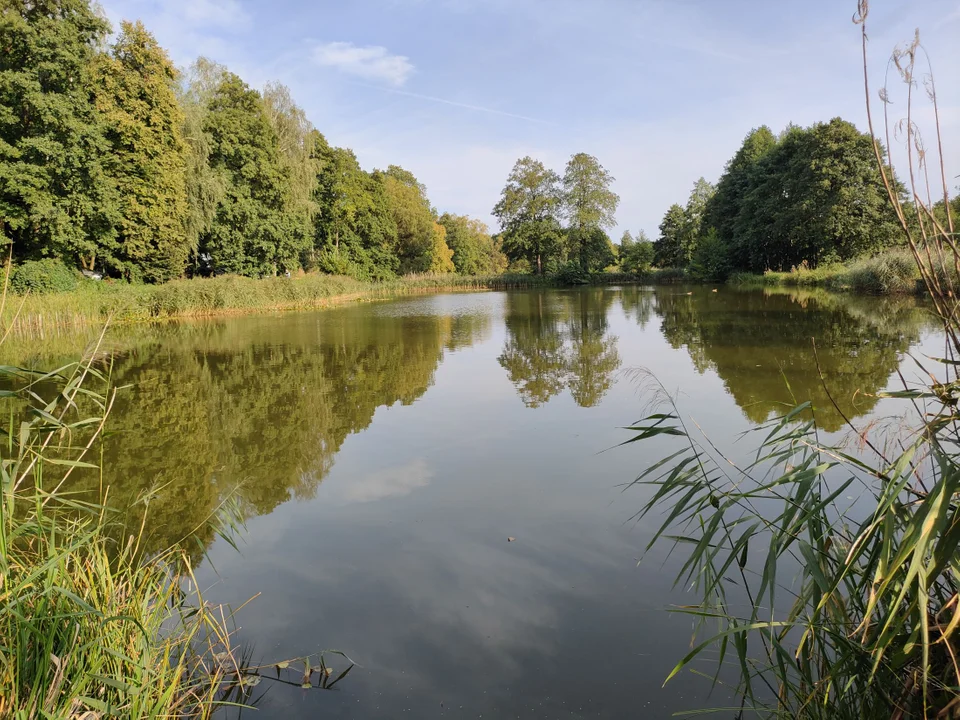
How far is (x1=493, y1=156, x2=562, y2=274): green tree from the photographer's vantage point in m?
51.9

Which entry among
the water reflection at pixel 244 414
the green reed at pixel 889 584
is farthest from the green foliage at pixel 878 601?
the water reflection at pixel 244 414

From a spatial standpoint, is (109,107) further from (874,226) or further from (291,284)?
(874,226)

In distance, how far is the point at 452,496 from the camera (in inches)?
205

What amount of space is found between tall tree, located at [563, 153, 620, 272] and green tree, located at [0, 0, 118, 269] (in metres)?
36.3

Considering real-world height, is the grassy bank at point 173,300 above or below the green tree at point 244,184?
below

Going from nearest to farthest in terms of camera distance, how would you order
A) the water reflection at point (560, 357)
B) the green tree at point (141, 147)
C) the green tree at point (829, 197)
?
the water reflection at point (560, 357)
the green tree at point (141, 147)
the green tree at point (829, 197)

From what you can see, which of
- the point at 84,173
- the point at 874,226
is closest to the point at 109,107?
the point at 84,173

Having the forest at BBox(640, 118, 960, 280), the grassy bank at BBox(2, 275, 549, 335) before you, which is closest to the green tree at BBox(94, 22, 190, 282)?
the grassy bank at BBox(2, 275, 549, 335)

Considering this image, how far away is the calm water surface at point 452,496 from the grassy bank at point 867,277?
1026 centimetres

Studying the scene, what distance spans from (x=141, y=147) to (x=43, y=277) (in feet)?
19.7

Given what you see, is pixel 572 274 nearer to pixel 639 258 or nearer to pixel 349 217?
pixel 639 258

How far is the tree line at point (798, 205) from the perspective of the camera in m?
31.0

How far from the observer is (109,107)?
2123 centimetres

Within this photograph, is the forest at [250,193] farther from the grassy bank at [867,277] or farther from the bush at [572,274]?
the grassy bank at [867,277]
